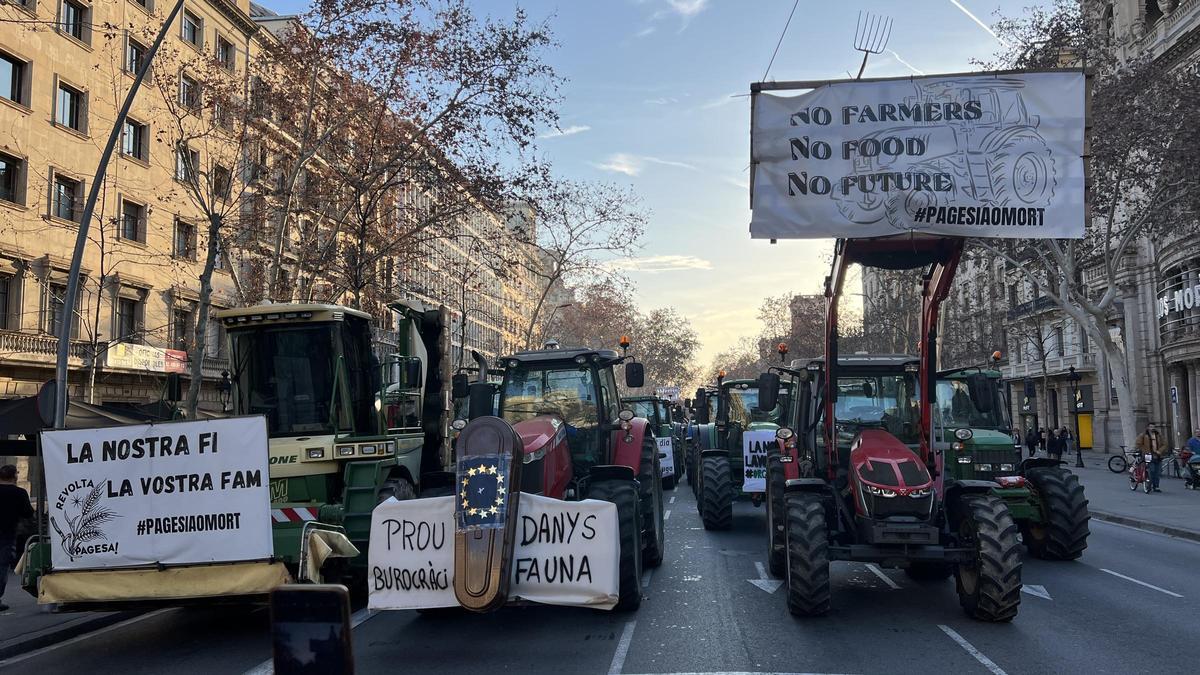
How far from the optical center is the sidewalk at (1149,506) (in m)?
16.7

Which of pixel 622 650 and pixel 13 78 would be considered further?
pixel 13 78

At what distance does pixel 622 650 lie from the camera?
7.57 meters

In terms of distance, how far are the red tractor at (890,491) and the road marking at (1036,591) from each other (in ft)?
2.76

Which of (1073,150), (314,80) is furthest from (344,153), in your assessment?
(1073,150)

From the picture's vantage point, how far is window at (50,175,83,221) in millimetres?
27469

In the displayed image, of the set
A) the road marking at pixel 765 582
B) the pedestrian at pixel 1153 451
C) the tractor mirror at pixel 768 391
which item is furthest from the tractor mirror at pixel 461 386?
the pedestrian at pixel 1153 451

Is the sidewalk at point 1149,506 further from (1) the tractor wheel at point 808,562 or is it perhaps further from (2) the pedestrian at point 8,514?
(2) the pedestrian at point 8,514

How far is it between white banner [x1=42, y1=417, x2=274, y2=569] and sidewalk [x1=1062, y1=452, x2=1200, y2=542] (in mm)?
15428

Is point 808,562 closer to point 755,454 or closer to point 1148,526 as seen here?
point 755,454

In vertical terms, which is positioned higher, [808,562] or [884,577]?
[808,562]

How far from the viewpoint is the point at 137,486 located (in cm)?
766

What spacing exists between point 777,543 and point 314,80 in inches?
600

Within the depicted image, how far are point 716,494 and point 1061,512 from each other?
207 inches

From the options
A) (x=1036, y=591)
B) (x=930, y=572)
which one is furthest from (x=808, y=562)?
(x=1036, y=591)
